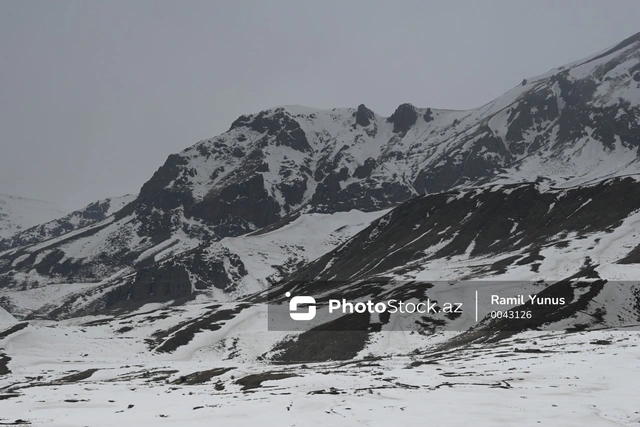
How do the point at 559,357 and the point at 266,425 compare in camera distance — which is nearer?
the point at 266,425

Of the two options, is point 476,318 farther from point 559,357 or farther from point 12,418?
point 12,418

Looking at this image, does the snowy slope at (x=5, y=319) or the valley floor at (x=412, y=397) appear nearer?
the valley floor at (x=412, y=397)

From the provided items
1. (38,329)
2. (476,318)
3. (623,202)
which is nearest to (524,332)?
(476,318)

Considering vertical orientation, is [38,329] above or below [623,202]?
below

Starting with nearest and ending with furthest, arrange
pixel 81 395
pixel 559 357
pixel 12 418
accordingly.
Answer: pixel 12 418 → pixel 81 395 → pixel 559 357

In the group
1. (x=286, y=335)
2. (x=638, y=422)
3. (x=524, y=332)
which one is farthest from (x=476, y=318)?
(x=638, y=422)

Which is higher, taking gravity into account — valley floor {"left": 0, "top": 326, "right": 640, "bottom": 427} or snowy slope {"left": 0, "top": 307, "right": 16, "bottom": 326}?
snowy slope {"left": 0, "top": 307, "right": 16, "bottom": 326}

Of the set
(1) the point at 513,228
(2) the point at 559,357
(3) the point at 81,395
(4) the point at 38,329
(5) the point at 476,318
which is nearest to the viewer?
(3) the point at 81,395

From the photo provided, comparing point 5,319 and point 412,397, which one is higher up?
point 5,319

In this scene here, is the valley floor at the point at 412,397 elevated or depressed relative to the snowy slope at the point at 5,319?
depressed

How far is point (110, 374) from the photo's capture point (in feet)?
208

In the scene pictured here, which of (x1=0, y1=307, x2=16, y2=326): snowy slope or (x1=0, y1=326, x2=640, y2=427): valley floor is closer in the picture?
(x1=0, y1=326, x2=640, y2=427): valley floor

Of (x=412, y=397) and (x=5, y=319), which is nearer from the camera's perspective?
(x=412, y=397)

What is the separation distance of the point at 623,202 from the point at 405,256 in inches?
2498
